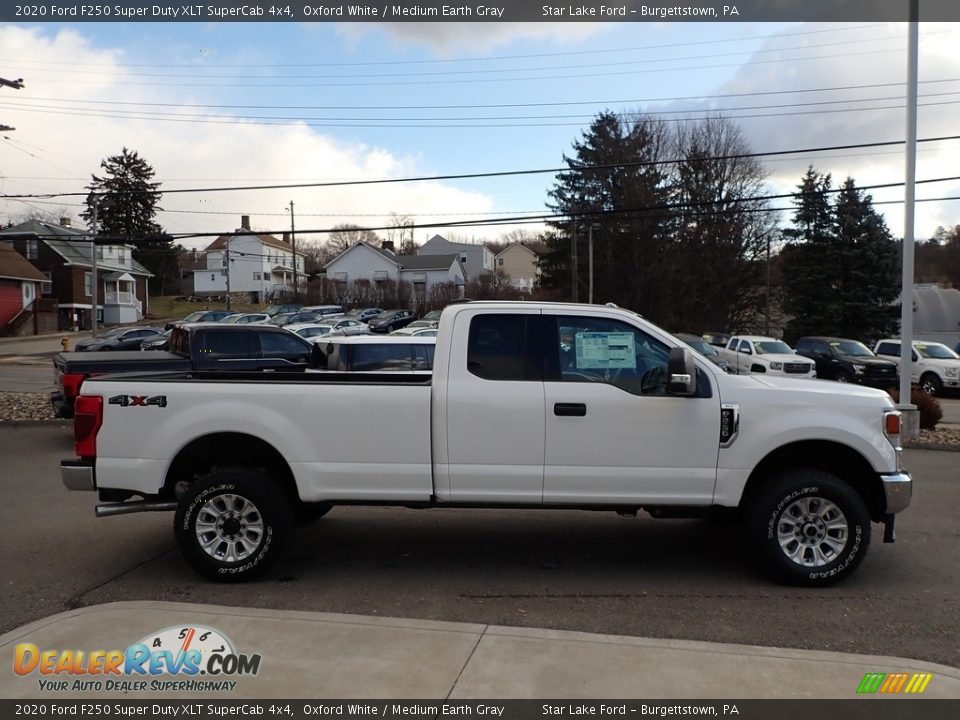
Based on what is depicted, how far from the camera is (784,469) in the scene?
5.69 m

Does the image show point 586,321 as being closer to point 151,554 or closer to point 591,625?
point 591,625

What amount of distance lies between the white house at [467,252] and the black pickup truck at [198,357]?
77091 millimetres

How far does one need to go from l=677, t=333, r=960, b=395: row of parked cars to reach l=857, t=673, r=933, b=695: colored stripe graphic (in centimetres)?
1940

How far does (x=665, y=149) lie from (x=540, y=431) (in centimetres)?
5286

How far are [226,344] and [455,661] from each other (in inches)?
430

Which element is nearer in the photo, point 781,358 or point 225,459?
point 225,459

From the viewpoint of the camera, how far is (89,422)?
5594 mm

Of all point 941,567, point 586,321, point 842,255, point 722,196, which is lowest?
point 941,567

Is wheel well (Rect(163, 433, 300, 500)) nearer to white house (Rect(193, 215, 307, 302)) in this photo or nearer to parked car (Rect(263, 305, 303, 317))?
parked car (Rect(263, 305, 303, 317))

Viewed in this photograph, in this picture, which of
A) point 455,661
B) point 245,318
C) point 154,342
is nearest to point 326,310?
point 245,318

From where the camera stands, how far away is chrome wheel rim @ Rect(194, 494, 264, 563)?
18.2 feet

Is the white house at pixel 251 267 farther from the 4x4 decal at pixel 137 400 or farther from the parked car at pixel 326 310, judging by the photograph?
the 4x4 decal at pixel 137 400

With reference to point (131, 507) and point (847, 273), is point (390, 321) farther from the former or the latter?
point (131, 507)
